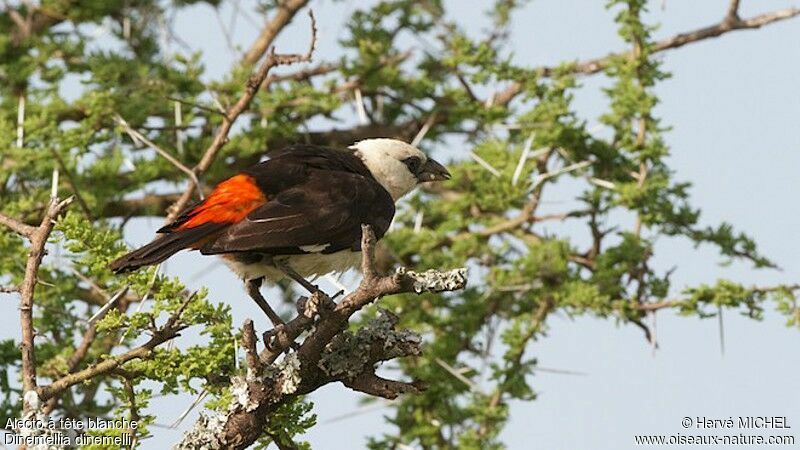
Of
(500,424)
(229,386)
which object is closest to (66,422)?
(229,386)

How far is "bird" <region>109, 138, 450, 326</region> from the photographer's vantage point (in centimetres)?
439

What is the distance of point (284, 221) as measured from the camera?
A: 4.48 m

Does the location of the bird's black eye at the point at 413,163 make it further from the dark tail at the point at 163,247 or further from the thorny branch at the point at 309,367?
the thorny branch at the point at 309,367

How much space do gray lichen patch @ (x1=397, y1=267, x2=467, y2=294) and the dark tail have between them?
3.40ft

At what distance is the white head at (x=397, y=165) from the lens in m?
5.84

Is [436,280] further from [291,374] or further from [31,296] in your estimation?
[31,296]

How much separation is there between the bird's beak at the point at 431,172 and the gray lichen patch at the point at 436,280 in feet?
9.02

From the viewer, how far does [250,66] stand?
7074 millimetres

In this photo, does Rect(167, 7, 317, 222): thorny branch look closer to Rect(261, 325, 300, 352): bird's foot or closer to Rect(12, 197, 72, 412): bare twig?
Rect(261, 325, 300, 352): bird's foot

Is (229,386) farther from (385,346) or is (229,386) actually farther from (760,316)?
(760,316)

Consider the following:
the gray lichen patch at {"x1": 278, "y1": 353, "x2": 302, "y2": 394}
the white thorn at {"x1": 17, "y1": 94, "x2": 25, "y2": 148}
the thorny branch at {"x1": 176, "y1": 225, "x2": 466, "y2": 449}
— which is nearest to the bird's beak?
the white thorn at {"x1": 17, "y1": 94, "x2": 25, "y2": 148}

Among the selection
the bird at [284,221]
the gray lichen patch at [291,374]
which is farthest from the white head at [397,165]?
the gray lichen patch at [291,374]

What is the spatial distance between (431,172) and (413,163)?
130mm

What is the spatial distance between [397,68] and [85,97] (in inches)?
66.3
